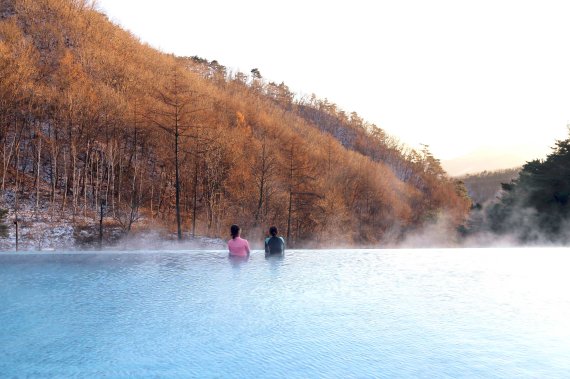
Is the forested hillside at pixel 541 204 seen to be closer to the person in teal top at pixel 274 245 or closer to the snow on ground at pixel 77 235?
Result: the snow on ground at pixel 77 235

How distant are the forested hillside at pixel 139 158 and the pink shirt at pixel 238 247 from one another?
39.7 ft

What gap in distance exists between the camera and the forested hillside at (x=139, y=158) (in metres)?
28.8

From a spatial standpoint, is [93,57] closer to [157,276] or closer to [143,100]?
[143,100]

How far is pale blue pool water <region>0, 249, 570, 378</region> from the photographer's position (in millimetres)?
4414

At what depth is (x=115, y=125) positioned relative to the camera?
3475cm

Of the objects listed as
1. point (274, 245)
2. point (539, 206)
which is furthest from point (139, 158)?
point (274, 245)

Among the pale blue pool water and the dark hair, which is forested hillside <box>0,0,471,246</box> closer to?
the dark hair

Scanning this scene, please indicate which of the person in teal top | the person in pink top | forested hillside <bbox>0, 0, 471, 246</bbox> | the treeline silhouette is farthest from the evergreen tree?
the person in pink top

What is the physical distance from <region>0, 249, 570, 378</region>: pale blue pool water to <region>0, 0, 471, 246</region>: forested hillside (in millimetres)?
13926

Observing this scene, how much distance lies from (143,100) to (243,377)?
129 feet

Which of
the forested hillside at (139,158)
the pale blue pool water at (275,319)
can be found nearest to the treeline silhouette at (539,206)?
the forested hillside at (139,158)

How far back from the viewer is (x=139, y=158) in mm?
38406

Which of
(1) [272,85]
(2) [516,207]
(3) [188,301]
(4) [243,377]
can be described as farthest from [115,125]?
(1) [272,85]

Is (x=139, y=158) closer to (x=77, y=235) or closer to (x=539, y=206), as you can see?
(x=77, y=235)
